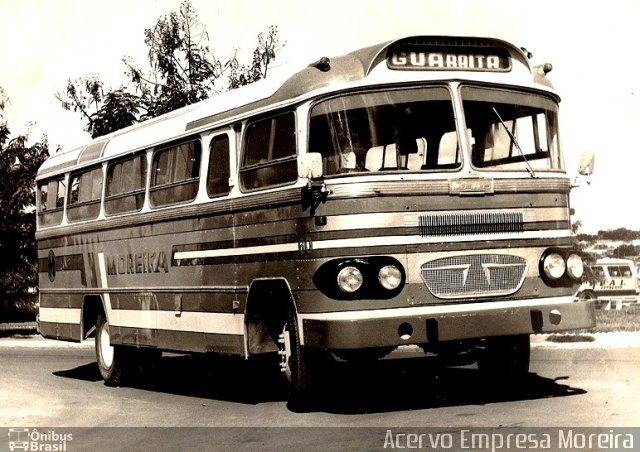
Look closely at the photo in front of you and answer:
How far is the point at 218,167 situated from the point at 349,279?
2389mm

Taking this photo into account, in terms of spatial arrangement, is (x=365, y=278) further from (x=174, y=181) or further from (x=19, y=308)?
(x=19, y=308)

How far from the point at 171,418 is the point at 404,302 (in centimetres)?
270

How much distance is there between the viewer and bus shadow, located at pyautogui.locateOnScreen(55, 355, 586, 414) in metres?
10.7

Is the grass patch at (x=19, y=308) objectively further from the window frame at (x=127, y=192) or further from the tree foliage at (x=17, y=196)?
the window frame at (x=127, y=192)

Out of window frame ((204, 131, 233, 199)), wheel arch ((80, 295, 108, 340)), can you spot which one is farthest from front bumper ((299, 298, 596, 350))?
wheel arch ((80, 295, 108, 340))

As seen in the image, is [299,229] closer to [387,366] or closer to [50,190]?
[387,366]

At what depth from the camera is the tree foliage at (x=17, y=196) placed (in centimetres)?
2834

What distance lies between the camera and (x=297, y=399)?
33.9ft

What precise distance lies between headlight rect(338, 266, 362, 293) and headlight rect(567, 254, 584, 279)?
6.51 ft

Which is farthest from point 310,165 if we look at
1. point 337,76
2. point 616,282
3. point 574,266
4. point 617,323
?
point 616,282


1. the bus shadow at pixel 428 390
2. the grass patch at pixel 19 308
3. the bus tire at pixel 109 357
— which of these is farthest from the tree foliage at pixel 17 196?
the bus shadow at pixel 428 390

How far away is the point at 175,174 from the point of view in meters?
12.3

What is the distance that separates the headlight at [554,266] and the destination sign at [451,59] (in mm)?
1701

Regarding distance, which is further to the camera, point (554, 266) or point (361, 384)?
point (361, 384)
